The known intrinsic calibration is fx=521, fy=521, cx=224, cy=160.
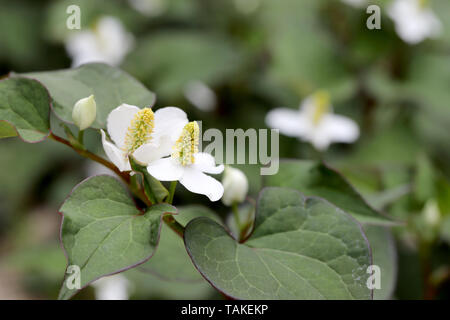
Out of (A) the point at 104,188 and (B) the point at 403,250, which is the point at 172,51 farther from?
(A) the point at 104,188

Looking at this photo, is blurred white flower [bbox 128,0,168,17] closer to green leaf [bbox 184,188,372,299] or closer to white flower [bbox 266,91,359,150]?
white flower [bbox 266,91,359,150]

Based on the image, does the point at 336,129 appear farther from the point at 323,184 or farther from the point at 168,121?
the point at 168,121

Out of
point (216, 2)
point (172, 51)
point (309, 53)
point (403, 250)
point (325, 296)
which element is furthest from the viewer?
point (216, 2)

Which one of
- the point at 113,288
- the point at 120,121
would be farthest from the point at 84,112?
the point at 113,288

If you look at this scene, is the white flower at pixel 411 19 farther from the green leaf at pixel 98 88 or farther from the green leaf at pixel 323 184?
the green leaf at pixel 98 88

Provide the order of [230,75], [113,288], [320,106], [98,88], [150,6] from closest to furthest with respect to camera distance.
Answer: [98,88] < [113,288] < [320,106] < [230,75] < [150,6]

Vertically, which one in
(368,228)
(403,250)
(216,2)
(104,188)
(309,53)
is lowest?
(403,250)

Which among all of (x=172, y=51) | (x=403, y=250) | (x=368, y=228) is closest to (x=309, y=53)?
(x=172, y=51)
